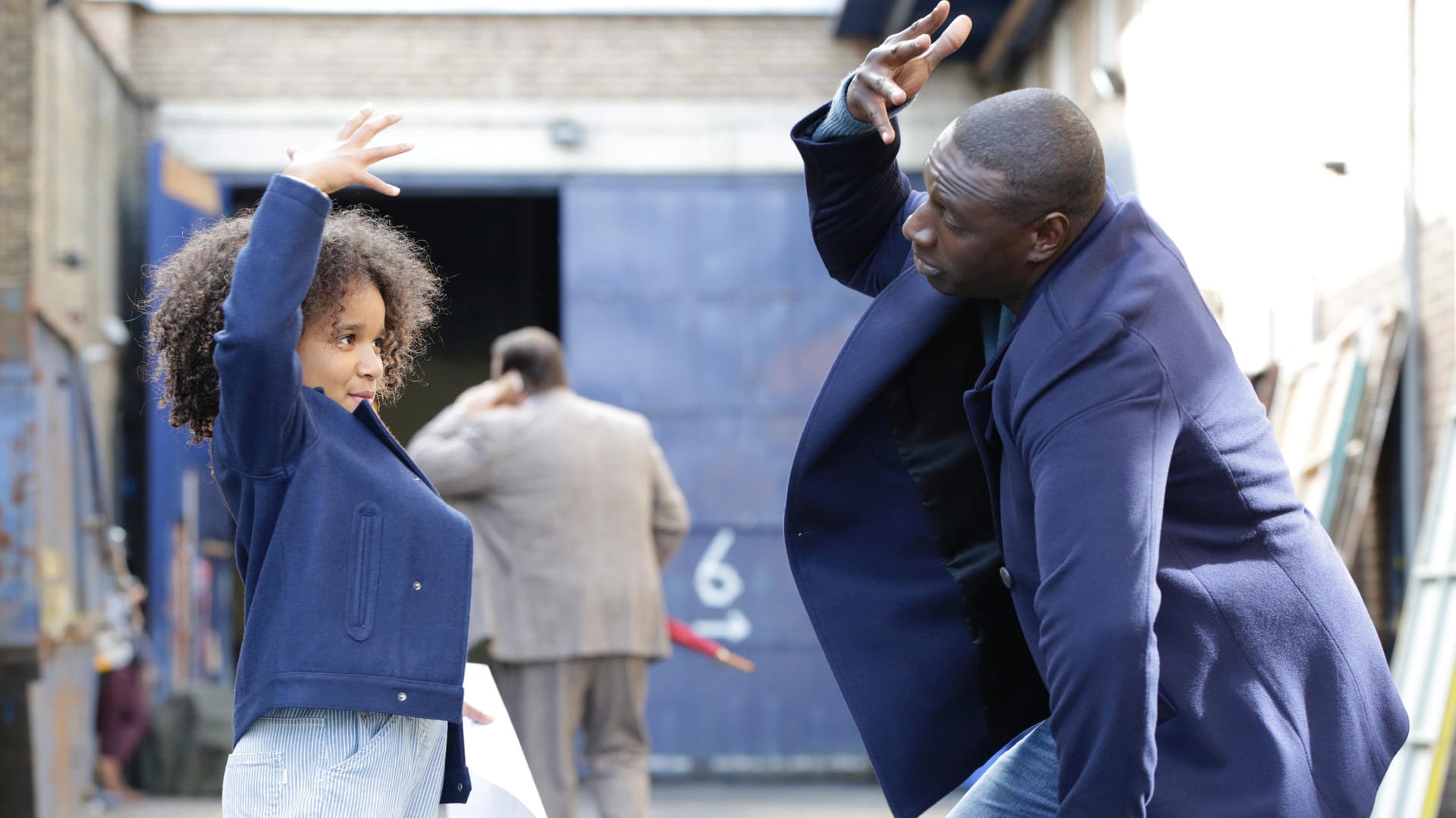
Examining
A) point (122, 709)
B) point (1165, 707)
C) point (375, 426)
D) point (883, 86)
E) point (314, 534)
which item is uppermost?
point (883, 86)

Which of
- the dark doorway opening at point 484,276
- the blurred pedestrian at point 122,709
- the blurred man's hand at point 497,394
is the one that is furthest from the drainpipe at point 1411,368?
the dark doorway opening at point 484,276

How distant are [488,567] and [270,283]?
13.6ft

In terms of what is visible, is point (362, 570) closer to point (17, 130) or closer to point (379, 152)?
point (379, 152)

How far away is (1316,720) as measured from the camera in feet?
6.81

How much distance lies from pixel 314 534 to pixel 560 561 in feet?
12.7

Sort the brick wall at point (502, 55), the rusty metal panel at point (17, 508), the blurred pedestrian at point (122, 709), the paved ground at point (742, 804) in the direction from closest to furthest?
the rusty metal panel at point (17, 508) → the paved ground at point (742, 804) → the blurred pedestrian at point (122, 709) → the brick wall at point (502, 55)

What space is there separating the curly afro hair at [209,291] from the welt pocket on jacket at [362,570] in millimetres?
311

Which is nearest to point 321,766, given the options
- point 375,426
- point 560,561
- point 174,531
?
point 375,426

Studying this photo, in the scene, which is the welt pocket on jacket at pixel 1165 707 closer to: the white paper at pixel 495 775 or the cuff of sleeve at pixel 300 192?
the white paper at pixel 495 775

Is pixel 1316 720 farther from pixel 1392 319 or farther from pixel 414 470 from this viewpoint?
pixel 1392 319

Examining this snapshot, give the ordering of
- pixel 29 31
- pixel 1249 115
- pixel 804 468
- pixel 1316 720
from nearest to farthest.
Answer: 1. pixel 1316 720
2. pixel 804 468
3. pixel 1249 115
4. pixel 29 31

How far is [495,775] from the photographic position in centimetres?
261

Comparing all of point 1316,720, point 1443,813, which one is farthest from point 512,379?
point 1316,720

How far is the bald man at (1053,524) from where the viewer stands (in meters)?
1.92
